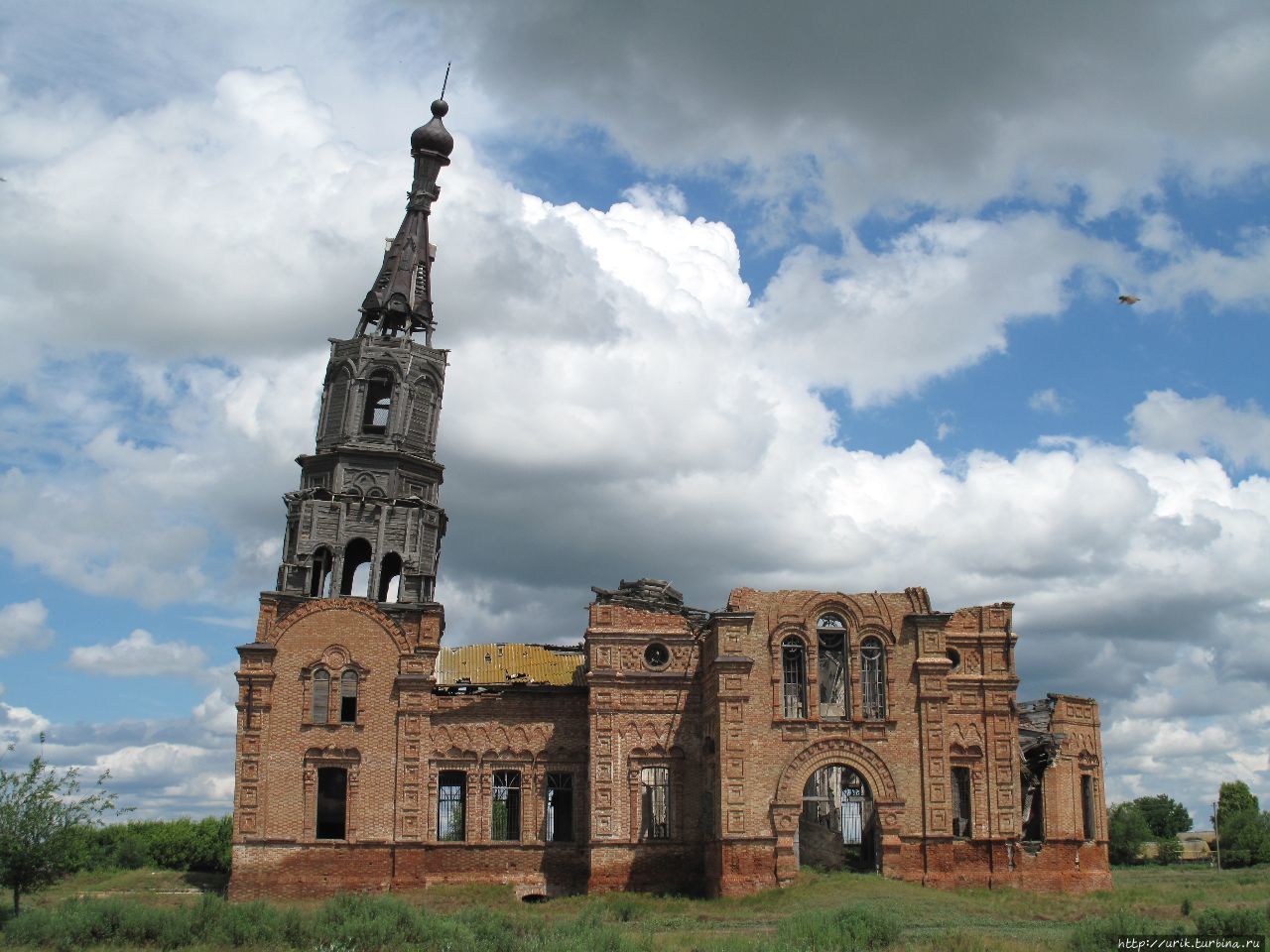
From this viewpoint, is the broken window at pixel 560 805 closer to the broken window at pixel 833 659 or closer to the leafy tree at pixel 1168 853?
the broken window at pixel 833 659

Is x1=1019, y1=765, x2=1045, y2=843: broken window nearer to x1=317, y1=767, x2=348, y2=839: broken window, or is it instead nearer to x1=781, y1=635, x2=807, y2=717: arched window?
x1=781, y1=635, x2=807, y2=717: arched window

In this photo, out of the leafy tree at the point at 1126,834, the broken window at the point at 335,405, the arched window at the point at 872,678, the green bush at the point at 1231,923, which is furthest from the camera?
the leafy tree at the point at 1126,834

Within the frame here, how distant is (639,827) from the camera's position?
37188mm

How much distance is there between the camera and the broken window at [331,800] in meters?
38.2

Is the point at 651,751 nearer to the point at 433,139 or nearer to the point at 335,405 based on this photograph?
the point at 335,405

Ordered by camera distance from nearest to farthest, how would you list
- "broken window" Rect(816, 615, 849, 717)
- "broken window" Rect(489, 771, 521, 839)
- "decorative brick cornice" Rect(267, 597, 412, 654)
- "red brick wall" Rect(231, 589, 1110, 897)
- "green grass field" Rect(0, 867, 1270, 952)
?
1. "green grass field" Rect(0, 867, 1270, 952)
2. "red brick wall" Rect(231, 589, 1110, 897)
3. "broken window" Rect(816, 615, 849, 717)
4. "decorative brick cornice" Rect(267, 597, 412, 654)
5. "broken window" Rect(489, 771, 521, 839)

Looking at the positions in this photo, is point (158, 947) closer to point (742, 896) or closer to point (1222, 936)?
point (742, 896)

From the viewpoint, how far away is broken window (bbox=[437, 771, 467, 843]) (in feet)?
128

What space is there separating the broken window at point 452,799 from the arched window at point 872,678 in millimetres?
12582

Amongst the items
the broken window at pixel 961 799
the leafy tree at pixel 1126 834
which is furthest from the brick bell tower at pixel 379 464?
the leafy tree at pixel 1126 834

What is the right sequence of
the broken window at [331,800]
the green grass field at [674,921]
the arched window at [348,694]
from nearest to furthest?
the green grass field at [674,921], the broken window at [331,800], the arched window at [348,694]

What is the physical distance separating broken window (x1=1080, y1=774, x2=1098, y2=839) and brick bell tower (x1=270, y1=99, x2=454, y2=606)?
2201cm

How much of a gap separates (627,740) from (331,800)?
365 inches

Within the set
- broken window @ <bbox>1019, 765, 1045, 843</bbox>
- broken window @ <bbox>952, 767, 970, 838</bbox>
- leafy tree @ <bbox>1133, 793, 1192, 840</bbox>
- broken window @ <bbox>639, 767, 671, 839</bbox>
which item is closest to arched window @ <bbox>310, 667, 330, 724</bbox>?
broken window @ <bbox>639, 767, 671, 839</bbox>
